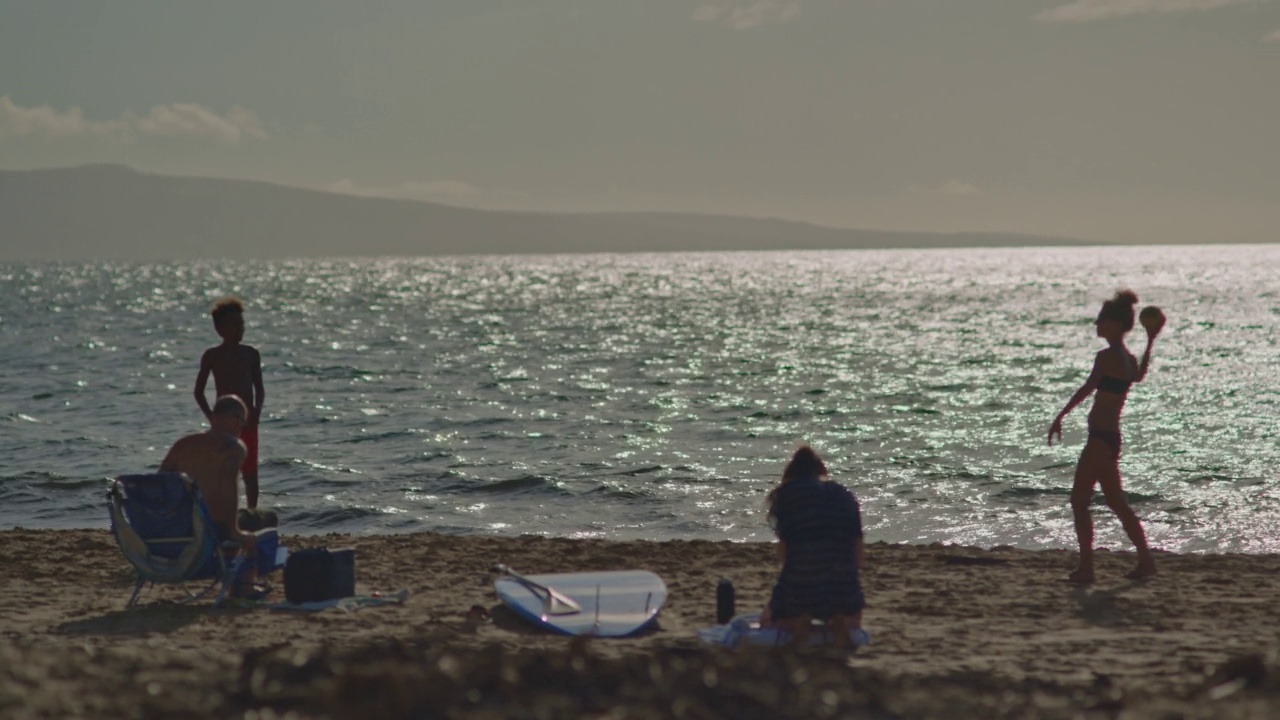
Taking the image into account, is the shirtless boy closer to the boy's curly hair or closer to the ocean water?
the boy's curly hair

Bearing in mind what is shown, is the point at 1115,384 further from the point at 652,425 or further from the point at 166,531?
the point at 652,425

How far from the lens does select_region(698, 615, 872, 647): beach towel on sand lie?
740 centimetres

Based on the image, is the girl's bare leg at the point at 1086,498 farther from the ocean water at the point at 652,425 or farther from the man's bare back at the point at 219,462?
the man's bare back at the point at 219,462

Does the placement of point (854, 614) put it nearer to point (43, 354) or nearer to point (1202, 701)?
point (1202, 701)

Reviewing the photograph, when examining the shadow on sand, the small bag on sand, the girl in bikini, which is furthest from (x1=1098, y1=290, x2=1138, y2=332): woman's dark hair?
the shadow on sand

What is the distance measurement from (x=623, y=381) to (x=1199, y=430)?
14.7m

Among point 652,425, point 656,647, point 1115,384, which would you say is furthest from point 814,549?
point 652,425

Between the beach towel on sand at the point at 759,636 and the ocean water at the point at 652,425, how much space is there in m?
6.37

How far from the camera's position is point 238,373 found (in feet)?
35.4

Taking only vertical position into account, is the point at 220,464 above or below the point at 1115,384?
below

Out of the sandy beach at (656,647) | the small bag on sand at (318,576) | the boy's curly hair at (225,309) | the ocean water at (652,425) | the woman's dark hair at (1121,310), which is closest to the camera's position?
the sandy beach at (656,647)

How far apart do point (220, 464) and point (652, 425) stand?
16.5 m

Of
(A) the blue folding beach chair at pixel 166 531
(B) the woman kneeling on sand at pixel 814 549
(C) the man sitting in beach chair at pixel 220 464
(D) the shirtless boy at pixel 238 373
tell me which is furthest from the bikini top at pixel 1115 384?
(D) the shirtless boy at pixel 238 373

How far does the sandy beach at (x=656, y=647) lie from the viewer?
5727 millimetres
